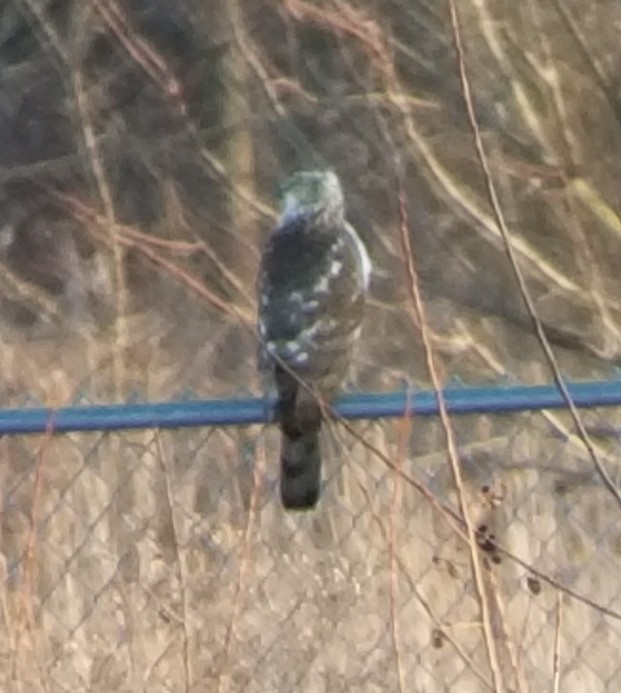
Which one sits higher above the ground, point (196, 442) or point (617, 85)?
point (617, 85)

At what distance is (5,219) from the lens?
8578 mm

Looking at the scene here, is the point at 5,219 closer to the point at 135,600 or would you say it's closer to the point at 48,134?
the point at 48,134

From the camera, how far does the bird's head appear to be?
16.1ft

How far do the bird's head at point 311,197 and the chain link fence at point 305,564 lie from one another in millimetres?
668

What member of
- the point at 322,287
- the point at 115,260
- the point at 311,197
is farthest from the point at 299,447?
the point at 115,260

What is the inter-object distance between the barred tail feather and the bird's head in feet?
3.23

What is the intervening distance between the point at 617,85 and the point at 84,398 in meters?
2.04

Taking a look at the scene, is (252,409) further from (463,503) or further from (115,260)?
(115,260)

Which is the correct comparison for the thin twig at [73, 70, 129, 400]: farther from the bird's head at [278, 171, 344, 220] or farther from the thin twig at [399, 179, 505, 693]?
the thin twig at [399, 179, 505, 693]

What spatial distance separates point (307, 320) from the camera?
431cm

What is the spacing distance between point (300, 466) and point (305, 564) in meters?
2.31

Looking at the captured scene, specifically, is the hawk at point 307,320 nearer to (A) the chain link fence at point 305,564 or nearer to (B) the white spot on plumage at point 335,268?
(B) the white spot on plumage at point 335,268

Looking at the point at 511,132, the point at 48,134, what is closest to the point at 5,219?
the point at 48,134

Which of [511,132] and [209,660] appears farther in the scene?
[511,132]
